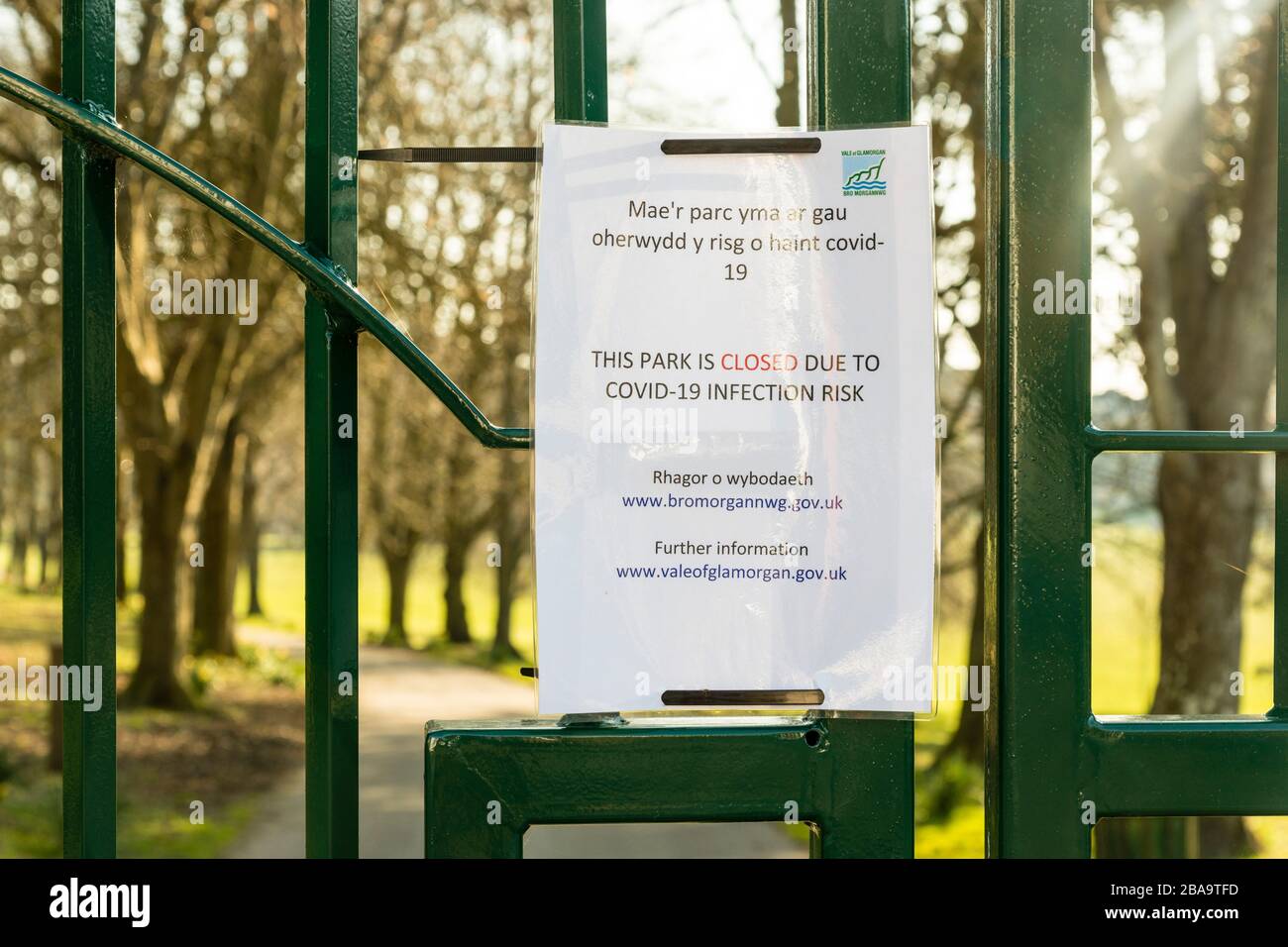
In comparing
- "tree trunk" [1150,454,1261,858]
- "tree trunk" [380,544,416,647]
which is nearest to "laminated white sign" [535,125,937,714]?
"tree trunk" [1150,454,1261,858]

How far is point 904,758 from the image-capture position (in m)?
2.11

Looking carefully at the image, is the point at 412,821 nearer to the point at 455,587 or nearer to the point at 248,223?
the point at 248,223

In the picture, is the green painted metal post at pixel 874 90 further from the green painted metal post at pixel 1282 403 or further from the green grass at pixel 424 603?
the green grass at pixel 424 603

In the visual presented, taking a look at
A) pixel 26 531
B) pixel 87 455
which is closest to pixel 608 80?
pixel 87 455

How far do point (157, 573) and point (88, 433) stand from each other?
10.5 metres

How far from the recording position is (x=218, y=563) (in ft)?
46.6

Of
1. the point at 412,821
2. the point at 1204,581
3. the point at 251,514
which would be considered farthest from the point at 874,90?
the point at 251,514

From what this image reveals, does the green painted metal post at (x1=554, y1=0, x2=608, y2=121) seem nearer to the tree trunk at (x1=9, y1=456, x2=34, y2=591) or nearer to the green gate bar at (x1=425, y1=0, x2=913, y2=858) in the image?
the green gate bar at (x1=425, y1=0, x2=913, y2=858)

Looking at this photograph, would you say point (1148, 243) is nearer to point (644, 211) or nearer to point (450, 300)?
point (450, 300)

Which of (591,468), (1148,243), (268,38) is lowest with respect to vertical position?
(591,468)

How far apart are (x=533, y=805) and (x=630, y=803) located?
173 mm

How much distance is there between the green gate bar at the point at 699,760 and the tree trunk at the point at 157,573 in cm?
1034

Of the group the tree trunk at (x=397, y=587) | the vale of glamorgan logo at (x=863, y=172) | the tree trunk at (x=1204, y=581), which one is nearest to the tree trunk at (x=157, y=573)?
Result: the tree trunk at (x=1204, y=581)
